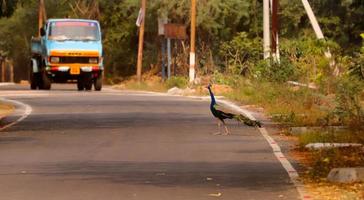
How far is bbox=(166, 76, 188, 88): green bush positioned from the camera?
5346 cm

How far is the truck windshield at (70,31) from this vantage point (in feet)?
154

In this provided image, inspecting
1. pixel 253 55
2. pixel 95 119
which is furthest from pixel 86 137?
pixel 253 55

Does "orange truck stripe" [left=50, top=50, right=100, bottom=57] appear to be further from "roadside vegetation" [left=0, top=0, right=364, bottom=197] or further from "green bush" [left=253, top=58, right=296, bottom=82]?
"green bush" [left=253, top=58, right=296, bottom=82]

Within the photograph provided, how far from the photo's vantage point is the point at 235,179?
1502cm

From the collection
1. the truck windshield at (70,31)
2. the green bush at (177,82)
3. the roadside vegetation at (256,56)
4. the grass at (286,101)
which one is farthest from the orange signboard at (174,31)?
the grass at (286,101)

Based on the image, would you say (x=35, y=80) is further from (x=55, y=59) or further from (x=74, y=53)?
(x=74, y=53)

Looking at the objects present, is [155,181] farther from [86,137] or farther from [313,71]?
[313,71]

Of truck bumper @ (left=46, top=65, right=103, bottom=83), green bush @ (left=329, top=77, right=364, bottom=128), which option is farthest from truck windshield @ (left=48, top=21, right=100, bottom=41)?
green bush @ (left=329, top=77, right=364, bottom=128)

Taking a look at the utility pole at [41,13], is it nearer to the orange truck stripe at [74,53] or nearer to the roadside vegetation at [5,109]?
the orange truck stripe at [74,53]

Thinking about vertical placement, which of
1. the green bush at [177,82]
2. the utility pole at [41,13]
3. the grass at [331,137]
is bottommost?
the green bush at [177,82]

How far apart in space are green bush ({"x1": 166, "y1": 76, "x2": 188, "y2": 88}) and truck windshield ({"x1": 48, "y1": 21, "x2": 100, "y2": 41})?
23.6 ft

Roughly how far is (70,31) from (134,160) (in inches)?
1173

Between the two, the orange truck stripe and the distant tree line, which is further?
the distant tree line

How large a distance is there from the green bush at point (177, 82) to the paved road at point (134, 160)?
2348 cm
